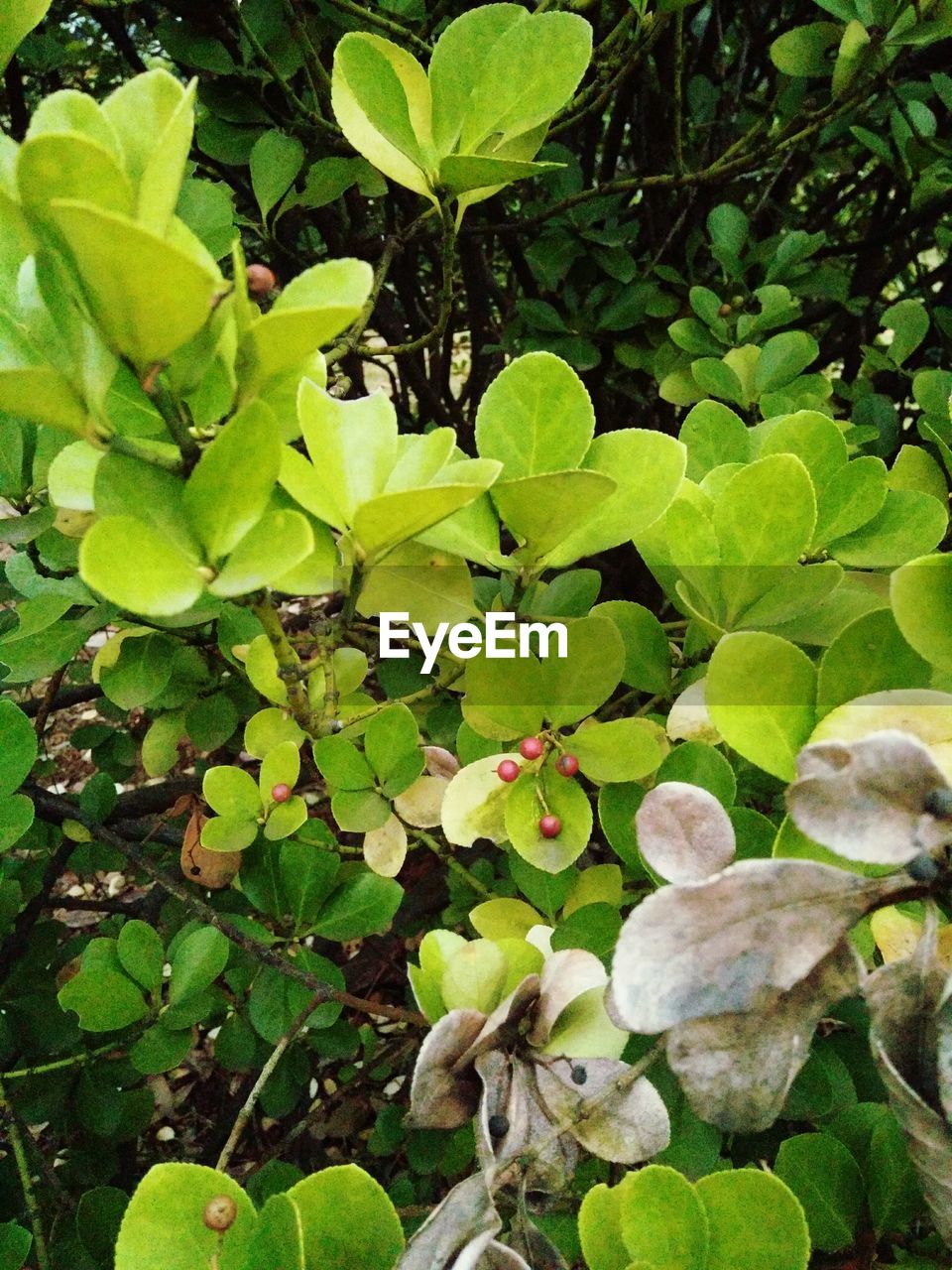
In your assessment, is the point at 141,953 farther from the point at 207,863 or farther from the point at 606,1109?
the point at 606,1109

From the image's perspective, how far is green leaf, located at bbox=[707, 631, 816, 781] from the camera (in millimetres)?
390

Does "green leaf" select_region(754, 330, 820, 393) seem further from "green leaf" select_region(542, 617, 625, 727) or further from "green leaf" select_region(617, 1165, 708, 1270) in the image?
Result: "green leaf" select_region(617, 1165, 708, 1270)

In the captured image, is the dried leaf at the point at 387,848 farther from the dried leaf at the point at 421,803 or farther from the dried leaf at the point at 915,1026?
the dried leaf at the point at 915,1026

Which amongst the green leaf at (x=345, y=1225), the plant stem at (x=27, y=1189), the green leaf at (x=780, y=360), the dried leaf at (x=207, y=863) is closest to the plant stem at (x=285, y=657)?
the green leaf at (x=345, y=1225)

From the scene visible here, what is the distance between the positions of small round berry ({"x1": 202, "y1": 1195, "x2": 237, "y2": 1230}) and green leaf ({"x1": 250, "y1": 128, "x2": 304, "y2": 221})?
90 centimetres

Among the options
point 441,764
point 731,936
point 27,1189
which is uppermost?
point 731,936

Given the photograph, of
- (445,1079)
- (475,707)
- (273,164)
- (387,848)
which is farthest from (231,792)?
(273,164)

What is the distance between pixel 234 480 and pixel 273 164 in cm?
78

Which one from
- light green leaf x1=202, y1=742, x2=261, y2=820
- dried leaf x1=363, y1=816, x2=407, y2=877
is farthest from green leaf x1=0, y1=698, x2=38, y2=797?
dried leaf x1=363, y1=816, x2=407, y2=877

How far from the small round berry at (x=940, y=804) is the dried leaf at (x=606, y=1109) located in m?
0.18

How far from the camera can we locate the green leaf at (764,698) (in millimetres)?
390

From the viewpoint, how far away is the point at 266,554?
33 cm

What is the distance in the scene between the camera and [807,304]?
178 centimetres

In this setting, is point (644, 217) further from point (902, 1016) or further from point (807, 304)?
point (902, 1016)
